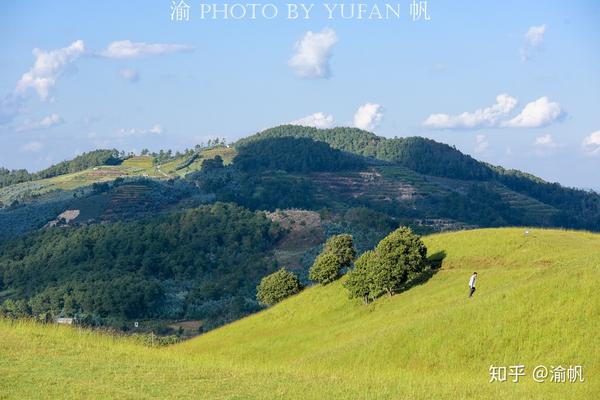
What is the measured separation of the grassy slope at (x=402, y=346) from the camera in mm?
24031

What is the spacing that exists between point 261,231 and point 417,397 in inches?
6720

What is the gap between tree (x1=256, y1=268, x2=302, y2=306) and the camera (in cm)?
7169

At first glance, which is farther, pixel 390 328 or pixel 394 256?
pixel 394 256

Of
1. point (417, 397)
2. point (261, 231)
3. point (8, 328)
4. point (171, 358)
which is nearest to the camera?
point (417, 397)

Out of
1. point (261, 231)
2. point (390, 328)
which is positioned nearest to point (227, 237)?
point (261, 231)

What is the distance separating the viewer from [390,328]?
39.2 meters

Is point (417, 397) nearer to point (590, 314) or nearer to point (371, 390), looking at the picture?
point (371, 390)

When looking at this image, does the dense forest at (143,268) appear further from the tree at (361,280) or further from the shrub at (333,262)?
the tree at (361,280)

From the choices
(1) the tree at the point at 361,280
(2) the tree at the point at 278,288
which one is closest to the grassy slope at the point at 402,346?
(1) the tree at the point at 361,280

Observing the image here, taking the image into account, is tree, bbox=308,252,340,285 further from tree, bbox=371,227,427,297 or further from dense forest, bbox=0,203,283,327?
dense forest, bbox=0,203,283,327

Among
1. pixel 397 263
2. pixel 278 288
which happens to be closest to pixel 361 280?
pixel 397 263

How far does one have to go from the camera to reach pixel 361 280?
5359 cm

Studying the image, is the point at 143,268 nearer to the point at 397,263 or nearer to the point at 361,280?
the point at 361,280

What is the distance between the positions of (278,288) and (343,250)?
7.43 m
